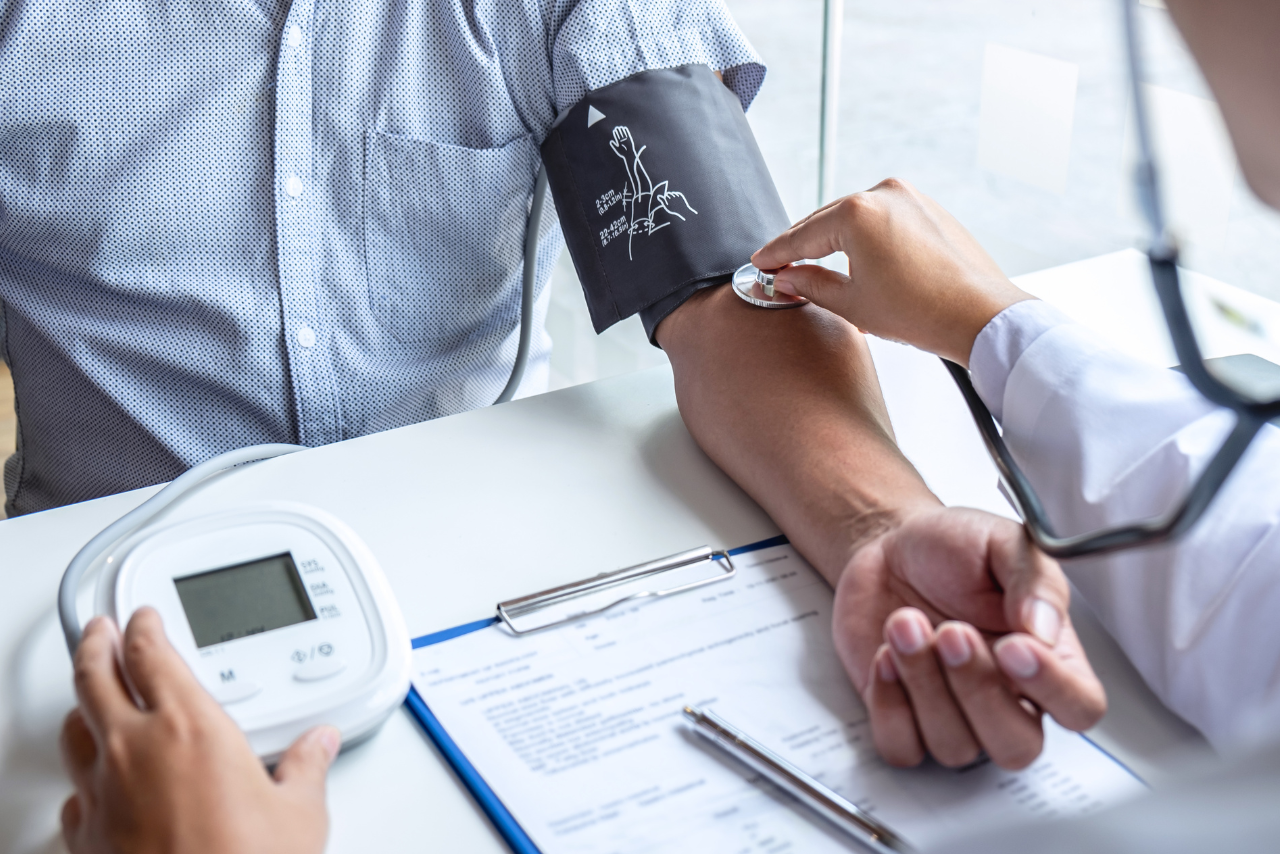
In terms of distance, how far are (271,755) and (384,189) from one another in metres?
0.64

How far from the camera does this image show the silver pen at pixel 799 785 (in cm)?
46

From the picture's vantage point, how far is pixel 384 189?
100 cm

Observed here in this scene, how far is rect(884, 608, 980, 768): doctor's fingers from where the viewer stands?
50 centimetres

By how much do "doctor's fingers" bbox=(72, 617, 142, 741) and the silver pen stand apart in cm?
26

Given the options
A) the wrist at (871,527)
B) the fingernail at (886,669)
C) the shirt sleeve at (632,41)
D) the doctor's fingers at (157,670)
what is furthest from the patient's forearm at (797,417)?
the doctor's fingers at (157,670)

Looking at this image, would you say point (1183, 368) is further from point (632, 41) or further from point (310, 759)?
point (632, 41)

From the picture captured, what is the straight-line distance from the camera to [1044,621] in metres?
0.52

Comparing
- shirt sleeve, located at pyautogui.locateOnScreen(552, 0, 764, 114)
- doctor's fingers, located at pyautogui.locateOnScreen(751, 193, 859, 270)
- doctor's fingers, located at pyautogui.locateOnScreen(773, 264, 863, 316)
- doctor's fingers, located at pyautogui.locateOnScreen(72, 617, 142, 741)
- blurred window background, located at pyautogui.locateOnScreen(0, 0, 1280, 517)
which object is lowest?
blurred window background, located at pyautogui.locateOnScreen(0, 0, 1280, 517)

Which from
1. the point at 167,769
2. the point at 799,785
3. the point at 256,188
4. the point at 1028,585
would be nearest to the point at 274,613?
the point at 167,769

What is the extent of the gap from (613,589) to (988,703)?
0.22 metres

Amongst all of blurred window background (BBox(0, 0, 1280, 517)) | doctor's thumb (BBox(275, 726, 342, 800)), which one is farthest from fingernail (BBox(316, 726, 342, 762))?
blurred window background (BBox(0, 0, 1280, 517))

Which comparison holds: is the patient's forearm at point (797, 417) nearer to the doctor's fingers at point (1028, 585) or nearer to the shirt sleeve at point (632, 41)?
the doctor's fingers at point (1028, 585)

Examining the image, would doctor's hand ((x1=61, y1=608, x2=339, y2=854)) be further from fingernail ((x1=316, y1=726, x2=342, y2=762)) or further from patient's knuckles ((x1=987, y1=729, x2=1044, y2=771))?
patient's knuckles ((x1=987, y1=729, x2=1044, y2=771))

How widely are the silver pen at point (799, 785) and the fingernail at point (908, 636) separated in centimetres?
7
